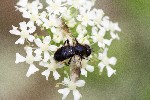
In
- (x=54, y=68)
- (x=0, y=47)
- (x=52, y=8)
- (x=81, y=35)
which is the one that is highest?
(x=0, y=47)

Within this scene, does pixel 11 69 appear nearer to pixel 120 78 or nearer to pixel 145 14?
pixel 120 78

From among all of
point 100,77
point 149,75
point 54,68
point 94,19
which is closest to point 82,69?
point 54,68

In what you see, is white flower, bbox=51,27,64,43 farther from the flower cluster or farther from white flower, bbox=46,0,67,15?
white flower, bbox=46,0,67,15

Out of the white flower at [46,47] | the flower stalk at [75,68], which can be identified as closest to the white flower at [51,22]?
the white flower at [46,47]

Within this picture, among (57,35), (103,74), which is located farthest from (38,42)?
(103,74)

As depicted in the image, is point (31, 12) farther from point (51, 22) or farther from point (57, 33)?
point (57, 33)

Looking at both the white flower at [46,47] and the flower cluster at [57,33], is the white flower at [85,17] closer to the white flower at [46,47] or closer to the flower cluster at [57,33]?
the flower cluster at [57,33]
